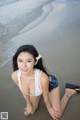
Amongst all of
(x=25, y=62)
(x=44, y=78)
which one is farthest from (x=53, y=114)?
(x=25, y=62)

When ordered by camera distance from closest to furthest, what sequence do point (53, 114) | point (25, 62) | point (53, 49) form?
point (25, 62)
point (53, 114)
point (53, 49)

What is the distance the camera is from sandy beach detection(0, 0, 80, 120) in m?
1.42

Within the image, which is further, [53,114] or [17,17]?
[17,17]

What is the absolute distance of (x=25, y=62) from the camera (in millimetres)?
1229

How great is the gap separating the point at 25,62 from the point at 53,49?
63 cm

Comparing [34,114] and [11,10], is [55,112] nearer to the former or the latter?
[34,114]

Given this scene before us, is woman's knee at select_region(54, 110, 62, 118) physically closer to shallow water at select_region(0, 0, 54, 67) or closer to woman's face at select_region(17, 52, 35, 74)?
woman's face at select_region(17, 52, 35, 74)

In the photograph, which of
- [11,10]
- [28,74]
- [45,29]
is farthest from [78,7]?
[28,74]

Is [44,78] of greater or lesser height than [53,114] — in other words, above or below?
above

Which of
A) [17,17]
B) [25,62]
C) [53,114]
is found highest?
[17,17]

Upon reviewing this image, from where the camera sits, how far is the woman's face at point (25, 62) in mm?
1217

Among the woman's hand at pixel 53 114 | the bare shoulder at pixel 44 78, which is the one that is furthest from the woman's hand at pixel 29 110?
the bare shoulder at pixel 44 78

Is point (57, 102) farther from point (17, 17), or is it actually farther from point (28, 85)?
point (17, 17)

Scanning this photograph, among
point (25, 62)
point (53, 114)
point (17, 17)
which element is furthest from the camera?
point (17, 17)
